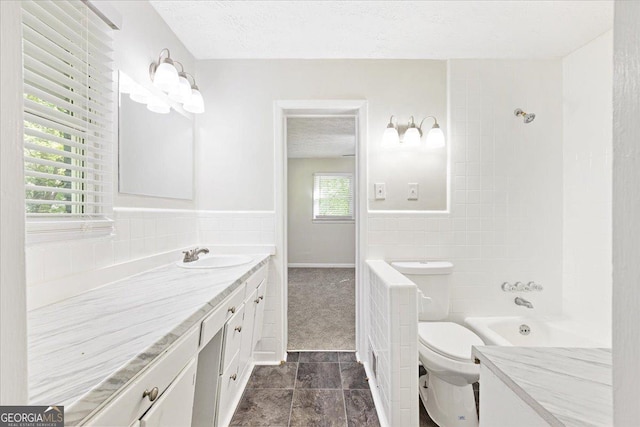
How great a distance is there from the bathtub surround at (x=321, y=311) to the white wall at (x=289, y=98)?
4.18 feet

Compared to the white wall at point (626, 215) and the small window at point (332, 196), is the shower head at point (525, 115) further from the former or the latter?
the small window at point (332, 196)

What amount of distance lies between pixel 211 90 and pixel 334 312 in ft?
8.17

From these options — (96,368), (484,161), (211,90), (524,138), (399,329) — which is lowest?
(399,329)

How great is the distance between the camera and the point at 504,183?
2133 mm

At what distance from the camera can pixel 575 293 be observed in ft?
6.68

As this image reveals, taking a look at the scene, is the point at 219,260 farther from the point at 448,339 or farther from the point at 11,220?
the point at 11,220

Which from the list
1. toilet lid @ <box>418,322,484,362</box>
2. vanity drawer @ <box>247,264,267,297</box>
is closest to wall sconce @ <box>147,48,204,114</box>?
vanity drawer @ <box>247,264,267,297</box>

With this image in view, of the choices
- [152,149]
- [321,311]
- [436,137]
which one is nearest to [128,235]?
[152,149]

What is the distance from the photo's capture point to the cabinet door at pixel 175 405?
0.71m

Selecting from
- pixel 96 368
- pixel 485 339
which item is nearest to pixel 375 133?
pixel 485 339

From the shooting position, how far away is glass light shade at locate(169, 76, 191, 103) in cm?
160

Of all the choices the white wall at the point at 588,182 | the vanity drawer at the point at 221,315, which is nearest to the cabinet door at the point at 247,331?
the vanity drawer at the point at 221,315

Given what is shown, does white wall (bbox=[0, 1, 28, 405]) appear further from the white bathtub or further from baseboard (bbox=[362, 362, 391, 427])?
the white bathtub

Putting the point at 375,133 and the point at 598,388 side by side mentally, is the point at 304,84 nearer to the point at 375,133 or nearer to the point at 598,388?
the point at 375,133
